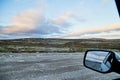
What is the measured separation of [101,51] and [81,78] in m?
5.99

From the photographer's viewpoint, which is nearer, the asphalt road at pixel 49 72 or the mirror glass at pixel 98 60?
the mirror glass at pixel 98 60

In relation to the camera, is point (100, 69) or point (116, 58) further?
point (100, 69)

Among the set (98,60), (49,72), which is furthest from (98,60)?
(49,72)

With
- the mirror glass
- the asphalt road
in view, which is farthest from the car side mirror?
the asphalt road

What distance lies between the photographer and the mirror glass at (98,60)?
2524 mm

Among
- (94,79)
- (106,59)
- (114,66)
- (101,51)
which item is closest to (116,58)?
(114,66)

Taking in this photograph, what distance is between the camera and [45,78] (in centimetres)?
878

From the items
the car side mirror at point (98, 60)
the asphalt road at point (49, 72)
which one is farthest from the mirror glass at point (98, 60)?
the asphalt road at point (49, 72)

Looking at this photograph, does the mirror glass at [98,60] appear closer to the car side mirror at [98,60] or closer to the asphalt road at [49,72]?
the car side mirror at [98,60]

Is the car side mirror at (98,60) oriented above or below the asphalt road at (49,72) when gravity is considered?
above

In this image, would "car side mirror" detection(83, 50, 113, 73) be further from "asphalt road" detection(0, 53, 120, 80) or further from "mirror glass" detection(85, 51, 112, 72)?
"asphalt road" detection(0, 53, 120, 80)

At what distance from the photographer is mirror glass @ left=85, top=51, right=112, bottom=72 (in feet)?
8.28

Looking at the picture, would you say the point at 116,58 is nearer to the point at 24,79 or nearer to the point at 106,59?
the point at 106,59

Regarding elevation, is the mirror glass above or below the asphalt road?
above
